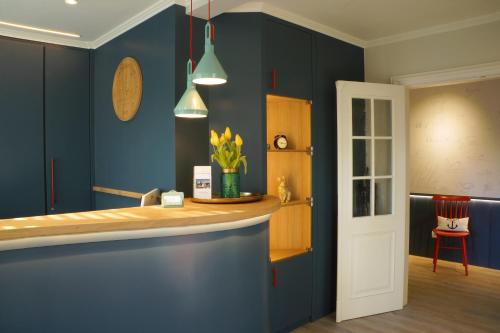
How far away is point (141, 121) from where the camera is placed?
3438 millimetres

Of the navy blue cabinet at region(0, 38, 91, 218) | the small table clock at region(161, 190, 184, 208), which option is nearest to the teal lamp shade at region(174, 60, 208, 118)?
the small table clock at region(161, 190, 184, 208)

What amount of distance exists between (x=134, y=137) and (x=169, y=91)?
2.34ft

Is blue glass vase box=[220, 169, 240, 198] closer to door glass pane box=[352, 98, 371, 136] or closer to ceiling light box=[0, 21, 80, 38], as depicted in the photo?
door glass pane box=[352, 98, 371, 136]

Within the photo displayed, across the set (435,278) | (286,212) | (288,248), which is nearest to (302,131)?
(286,212)

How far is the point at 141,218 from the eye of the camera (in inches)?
70.4

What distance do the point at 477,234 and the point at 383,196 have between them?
225 centimetres

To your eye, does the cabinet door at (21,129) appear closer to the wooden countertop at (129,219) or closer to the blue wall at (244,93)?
the blue wall at (244,93)

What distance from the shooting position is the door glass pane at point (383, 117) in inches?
150

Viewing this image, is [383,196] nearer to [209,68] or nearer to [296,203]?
[296,203]

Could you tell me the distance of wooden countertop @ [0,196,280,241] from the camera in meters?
1.52

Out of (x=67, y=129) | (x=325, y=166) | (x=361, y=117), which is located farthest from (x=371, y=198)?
(x=67, y=129)

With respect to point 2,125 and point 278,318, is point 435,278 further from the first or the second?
point 2,125

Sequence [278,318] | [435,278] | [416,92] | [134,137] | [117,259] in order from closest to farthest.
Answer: [117,259] < [278,318] < [134,137] < [435,278] < [416,92]

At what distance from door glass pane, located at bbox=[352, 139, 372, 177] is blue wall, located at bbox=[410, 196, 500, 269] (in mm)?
2363
